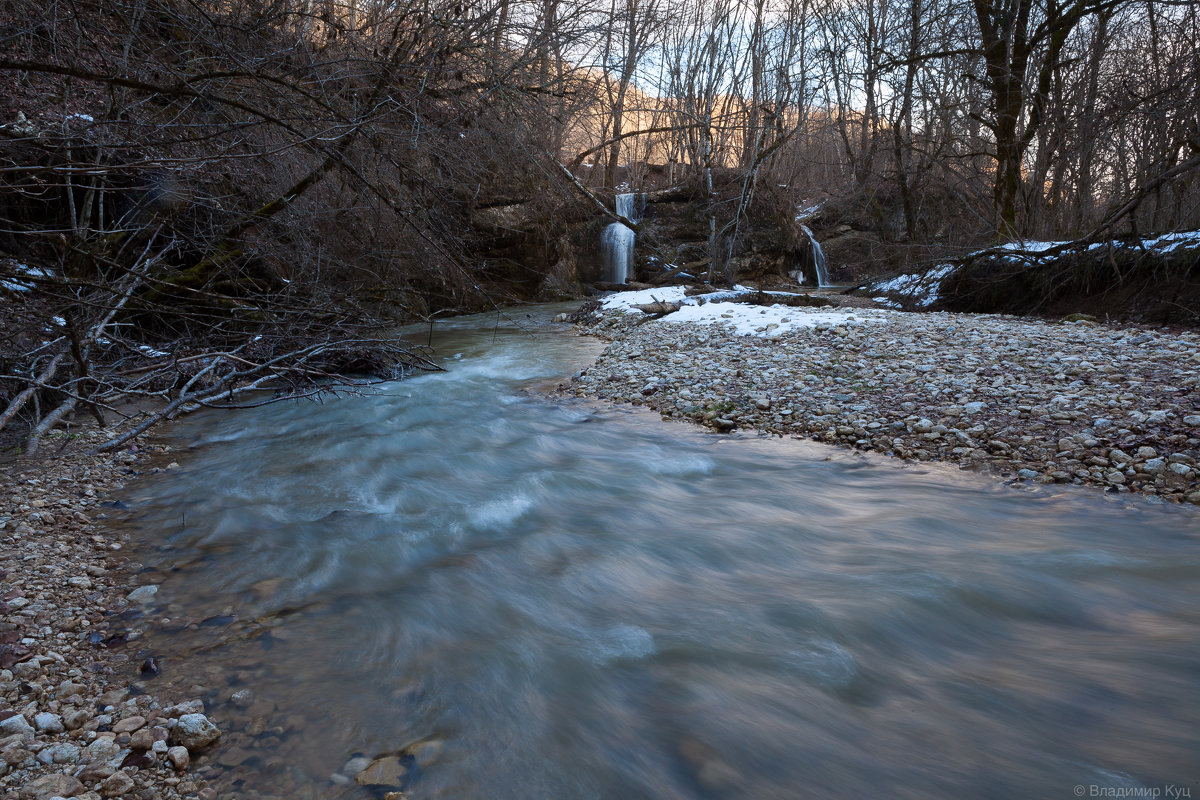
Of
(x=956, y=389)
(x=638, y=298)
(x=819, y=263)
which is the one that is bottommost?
(x=956, y=389)

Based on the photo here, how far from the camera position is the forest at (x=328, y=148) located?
3.99 m

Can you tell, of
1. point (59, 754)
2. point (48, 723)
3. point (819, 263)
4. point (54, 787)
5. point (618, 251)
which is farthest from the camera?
point (819, 263)

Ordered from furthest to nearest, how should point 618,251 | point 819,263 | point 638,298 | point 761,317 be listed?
point 819,263
point 618,251
point 638,298
point 761,317

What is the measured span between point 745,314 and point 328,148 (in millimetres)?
8142

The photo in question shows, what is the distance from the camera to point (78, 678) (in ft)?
7.61

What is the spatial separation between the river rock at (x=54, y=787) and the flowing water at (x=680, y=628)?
34 centimetres

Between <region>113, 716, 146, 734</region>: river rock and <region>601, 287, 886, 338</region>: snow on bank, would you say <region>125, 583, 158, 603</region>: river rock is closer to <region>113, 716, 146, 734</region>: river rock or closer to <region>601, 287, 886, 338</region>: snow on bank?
<region>113, 716, 146, 734</region>: river rock

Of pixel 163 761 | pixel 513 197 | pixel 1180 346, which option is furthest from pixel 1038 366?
pixel 513 197

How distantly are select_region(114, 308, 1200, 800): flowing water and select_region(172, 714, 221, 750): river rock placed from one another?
0.18 feet

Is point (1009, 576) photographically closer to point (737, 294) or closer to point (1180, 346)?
point (1180, 346)

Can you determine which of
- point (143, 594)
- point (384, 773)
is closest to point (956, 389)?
point (384, 773)

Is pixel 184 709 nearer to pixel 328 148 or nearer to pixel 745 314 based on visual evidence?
pixel 328 148

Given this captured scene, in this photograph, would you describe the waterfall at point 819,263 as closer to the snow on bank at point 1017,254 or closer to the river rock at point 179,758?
the snow on bank at point 1017,254

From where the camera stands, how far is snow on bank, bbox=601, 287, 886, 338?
30.7 feet
